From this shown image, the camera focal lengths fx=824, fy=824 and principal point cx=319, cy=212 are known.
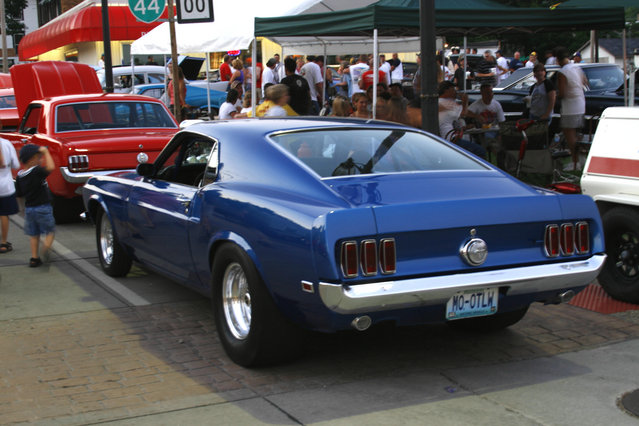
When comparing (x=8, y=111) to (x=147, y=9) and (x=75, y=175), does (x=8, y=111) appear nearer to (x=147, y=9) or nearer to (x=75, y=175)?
(x=147, y=9)

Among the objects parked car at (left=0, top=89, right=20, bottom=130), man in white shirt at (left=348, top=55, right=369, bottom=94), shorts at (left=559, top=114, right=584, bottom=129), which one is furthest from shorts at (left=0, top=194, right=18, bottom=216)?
man in white shirt at (left=348, top=55, right=369, bottom=94)

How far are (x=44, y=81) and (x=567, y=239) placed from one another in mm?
13476

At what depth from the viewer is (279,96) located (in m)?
10.9

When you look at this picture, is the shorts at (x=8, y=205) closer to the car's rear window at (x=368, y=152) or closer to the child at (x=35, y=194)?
the child at (x=35, y=194)

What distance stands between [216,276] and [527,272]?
1.94 meters

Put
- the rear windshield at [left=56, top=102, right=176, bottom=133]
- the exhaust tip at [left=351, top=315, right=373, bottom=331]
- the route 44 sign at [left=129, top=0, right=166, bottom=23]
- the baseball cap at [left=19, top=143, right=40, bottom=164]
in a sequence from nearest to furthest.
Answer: the exhaust tip at [left=351, top=315, right=373, bottom=331] < the baseball cap at [left=19, top=143, right=40, bottom=164] < the rear windshield at [left=56, top=102, right=176, bottom=133] < the route 44 sign at [left=129, top=0, right=166, bottom=23]

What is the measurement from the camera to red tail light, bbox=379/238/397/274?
4.38m

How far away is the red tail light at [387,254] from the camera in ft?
14.4

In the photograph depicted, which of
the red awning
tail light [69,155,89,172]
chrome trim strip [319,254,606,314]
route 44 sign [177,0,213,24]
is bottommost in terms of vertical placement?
chrome trim strip [319,254,606,314]

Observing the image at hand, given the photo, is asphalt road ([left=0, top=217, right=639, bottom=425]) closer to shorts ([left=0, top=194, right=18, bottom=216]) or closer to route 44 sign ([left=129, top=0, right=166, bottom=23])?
A: shorts ([left=0, top=194, right=18, bottom=216])

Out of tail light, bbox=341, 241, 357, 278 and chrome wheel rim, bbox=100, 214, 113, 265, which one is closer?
tail light, bbox=341, 241, 357, 278

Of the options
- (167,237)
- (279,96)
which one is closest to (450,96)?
(279,96)

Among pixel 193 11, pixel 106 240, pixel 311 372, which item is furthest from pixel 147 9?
pixel 311 372

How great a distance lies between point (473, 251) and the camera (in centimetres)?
456
